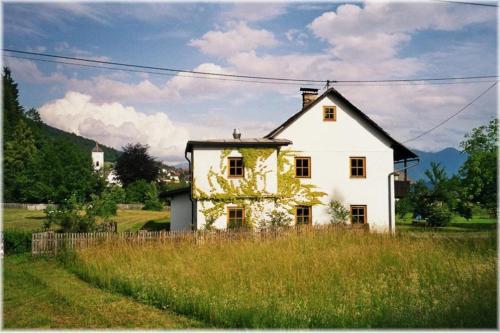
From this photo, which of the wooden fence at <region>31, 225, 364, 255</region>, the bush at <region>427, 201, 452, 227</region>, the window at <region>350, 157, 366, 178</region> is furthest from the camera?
the bush at <region>427, 201, 452, 227</region>

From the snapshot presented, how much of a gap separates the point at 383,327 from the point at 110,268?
7870 millimetres

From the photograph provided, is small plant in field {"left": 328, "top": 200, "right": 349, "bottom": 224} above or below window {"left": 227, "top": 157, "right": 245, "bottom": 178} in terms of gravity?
below

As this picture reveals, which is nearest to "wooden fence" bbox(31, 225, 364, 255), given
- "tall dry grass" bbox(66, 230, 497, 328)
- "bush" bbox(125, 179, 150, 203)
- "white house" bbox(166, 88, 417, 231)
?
"tall dry grass" bbox(66, 230, 497, 328)

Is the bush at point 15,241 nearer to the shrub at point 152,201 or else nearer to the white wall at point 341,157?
the white wall at point 341,157

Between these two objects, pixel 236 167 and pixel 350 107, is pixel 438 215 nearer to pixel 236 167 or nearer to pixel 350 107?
pixel 350 107

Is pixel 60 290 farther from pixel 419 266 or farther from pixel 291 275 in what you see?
pixel 419 266

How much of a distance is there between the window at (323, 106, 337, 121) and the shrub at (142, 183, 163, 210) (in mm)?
38338

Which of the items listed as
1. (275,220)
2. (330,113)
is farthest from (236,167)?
(330,113)

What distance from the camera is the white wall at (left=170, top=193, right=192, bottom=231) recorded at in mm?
24672

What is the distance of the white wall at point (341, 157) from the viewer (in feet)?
75.6

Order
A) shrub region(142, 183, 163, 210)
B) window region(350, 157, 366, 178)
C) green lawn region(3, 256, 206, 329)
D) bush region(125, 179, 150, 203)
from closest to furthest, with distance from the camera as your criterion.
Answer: green lawn region(3, 256, 206, 329) < window region(350, 157, 366, 178) < shrub region(142, 183, 163, 210) < bush region(125, 179, 150, 203)

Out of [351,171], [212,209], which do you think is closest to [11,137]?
[212,209]

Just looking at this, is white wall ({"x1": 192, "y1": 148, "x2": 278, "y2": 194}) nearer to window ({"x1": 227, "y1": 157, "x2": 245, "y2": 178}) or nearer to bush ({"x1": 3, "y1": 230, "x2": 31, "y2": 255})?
window ({"x1": 227, "y1": 157, "x2": 245, "y2": 178})

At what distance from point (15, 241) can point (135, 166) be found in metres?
44.9
